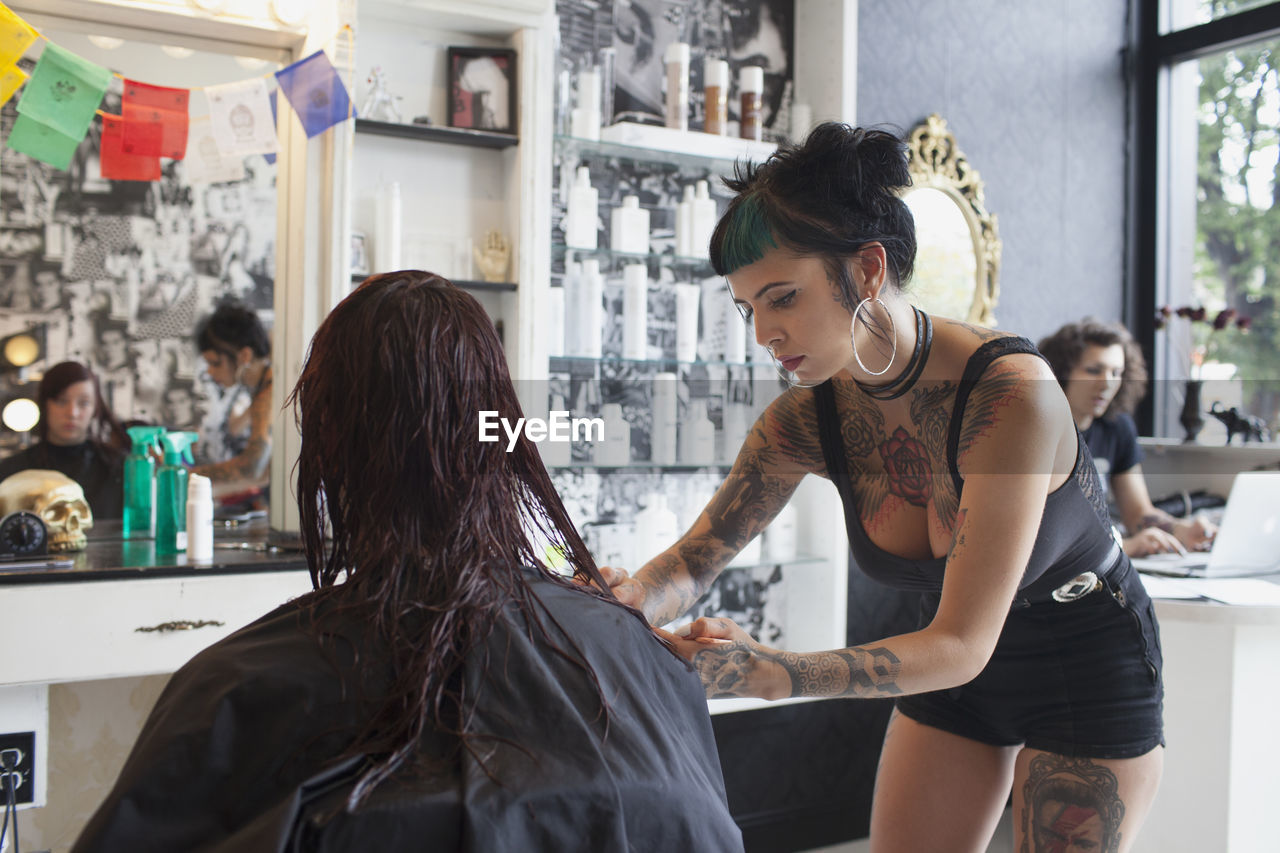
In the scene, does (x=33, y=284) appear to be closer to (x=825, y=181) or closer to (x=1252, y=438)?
(x=825, y=181)

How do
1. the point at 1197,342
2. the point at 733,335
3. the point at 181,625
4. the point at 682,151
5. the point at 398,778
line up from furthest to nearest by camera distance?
1. the point at 1197,342
2. the point at 733,335
3. the point at 682,151
4. the point at 181,625
5. the point at 398,778

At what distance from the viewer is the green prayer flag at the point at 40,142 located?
220 centimetres

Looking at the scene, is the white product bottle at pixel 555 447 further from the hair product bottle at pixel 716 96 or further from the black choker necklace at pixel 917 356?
the black choker necklace at pixel 917 356

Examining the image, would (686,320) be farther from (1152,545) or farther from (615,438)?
(1152,545)

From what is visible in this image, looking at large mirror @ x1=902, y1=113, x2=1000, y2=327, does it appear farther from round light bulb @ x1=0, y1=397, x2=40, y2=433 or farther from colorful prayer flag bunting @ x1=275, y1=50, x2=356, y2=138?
round light bulb @ x1=0, y1=397, x2=40, y2=433

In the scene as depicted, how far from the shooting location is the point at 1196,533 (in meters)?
3.25

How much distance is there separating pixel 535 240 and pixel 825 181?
135 cm

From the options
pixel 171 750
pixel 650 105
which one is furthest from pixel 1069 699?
pixel 650 105

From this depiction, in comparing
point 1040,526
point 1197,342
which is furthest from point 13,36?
point 1197,342

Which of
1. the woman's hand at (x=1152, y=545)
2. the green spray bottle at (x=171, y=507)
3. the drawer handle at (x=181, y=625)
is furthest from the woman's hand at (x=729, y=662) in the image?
the woman's hand at (x=1152, y=545)

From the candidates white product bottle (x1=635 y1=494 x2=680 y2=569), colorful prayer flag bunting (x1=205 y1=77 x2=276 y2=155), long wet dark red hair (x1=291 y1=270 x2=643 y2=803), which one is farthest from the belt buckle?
colorful prayer flag bunting (x1=205 y1=77 x2=276 y2=155)

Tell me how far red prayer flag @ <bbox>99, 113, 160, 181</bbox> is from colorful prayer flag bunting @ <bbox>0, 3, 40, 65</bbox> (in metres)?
0.24

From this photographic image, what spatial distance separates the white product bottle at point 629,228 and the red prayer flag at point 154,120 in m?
1.09

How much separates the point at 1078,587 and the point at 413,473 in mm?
998
